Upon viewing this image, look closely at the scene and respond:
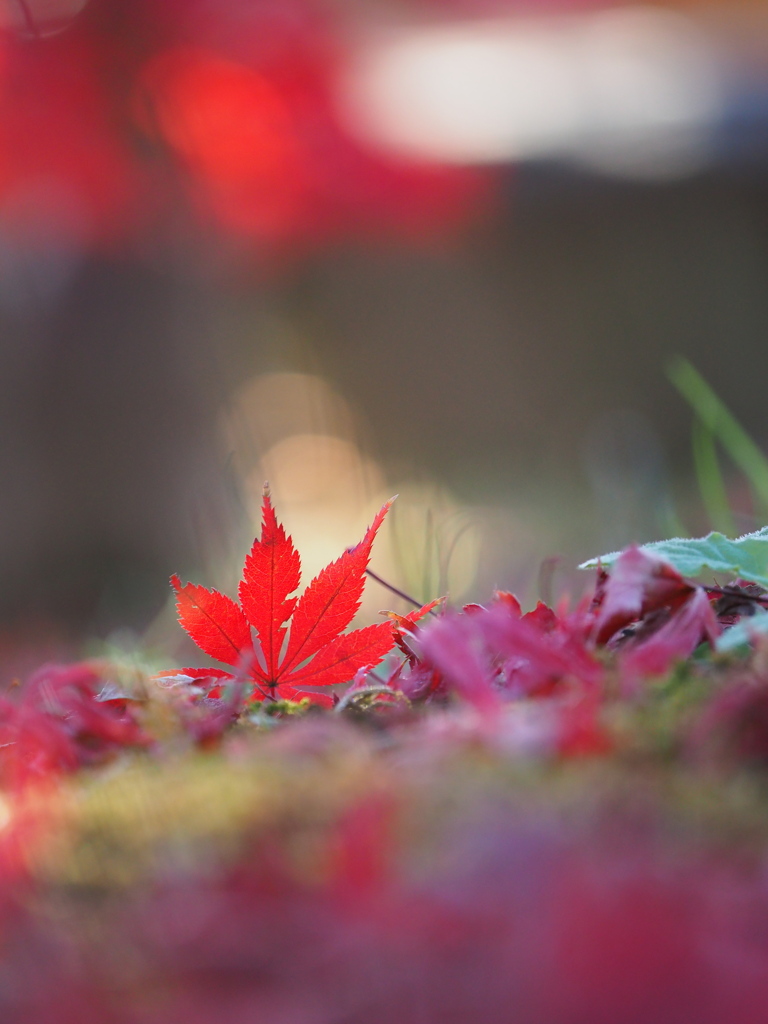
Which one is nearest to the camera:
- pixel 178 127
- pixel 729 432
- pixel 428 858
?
pixel 428 858

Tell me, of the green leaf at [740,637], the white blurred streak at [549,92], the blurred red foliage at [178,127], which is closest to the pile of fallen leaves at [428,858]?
the green leaf at [740,637]

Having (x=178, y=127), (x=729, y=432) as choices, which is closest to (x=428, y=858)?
(x=729, y=432)

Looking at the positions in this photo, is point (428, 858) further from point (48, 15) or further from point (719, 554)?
point (48, 15)

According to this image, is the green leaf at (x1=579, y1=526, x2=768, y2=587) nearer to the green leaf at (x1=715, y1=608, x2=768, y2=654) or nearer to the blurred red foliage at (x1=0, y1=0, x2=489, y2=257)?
the green leaf at (x1=715, y1=608, x2=768, y2=654)

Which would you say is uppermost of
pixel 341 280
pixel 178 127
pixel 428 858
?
pixel 178 127

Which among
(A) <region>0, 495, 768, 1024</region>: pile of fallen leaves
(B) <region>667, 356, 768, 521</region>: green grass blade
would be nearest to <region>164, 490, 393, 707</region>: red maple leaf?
(A) <region>0, 495, 768, 1024</region>: pile of fallen leaves

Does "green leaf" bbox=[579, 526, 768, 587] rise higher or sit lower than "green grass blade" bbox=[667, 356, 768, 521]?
lower
